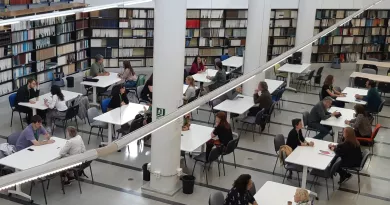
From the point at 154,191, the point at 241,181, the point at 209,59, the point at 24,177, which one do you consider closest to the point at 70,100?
the point at 154,191

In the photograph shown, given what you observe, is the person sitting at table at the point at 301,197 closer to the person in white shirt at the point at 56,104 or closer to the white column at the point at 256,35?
the person in white shirt at the point at 56,104

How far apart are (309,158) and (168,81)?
2459mm

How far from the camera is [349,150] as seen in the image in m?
8.34

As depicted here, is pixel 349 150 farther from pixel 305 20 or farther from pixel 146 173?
pixel 305 20

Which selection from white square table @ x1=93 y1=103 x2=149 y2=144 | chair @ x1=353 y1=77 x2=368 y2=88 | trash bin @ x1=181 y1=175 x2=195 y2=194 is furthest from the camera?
chair @ x1=353 y1=77 x2=368 y2=88

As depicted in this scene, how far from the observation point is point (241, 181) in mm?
6477

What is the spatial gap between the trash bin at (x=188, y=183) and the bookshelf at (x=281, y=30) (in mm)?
9908

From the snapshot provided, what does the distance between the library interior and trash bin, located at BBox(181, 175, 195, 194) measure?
0.02 meters

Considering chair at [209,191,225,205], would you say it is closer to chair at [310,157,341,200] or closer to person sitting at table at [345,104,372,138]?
chair at [310,157,341,200]

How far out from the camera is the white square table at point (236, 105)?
10383 mm

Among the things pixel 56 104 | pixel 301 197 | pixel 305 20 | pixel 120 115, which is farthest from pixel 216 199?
pixel 305 20

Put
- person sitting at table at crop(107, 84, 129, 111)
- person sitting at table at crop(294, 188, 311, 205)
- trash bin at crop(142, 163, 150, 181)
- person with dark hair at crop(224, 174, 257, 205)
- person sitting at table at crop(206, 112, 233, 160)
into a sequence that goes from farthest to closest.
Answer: person sitting at table at crop(107, 84, 129, 111) → person sitting at table at crop(206, 112, 233, 160) → trash bin at crop(142, 163, 150, 181) → person with dark hair at crop(224, 174, 257, 205) → person sitting at table at crop(294, 188, 311, 205)

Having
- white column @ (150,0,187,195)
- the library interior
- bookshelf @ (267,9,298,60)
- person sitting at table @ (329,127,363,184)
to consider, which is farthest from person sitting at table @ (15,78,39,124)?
bookshelf @ (267,9,298,60)

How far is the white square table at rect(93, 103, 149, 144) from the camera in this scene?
945 centimetres
